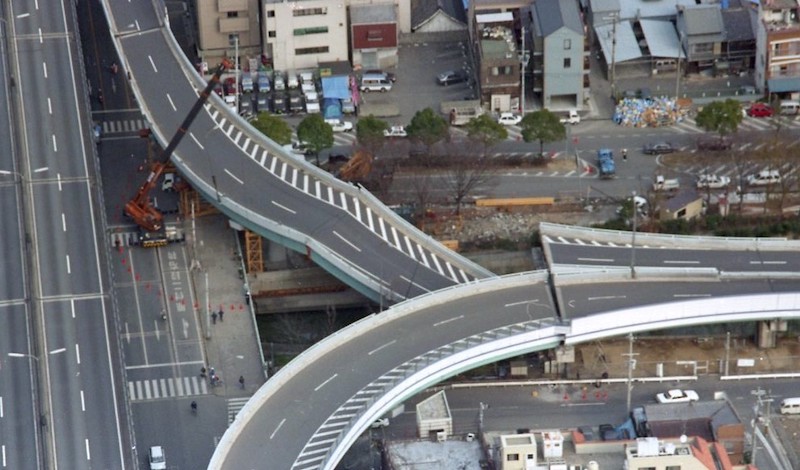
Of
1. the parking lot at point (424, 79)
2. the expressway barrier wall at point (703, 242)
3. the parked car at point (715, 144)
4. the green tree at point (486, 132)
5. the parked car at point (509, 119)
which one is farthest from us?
the parking lot at point (424, 79)

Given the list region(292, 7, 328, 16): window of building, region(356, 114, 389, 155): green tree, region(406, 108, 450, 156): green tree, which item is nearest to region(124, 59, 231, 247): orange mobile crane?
region(356, 114, 389, 155): green tree

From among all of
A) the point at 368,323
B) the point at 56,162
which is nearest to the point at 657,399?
the point at 368,323

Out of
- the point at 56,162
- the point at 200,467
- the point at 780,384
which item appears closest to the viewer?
the point at 200,467

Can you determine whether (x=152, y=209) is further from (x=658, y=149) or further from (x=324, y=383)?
(x=658, y=149)

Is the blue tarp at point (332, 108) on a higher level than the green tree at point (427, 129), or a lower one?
higher

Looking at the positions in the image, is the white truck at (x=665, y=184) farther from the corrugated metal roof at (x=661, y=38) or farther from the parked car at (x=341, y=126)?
the parked car at (x=341, y=126)

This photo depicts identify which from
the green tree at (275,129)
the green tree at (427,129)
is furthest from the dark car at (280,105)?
the green tree at (427,129)

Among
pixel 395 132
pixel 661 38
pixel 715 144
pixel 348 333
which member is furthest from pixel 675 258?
pixel 661 38

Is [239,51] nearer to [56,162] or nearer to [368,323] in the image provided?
[56,162]
